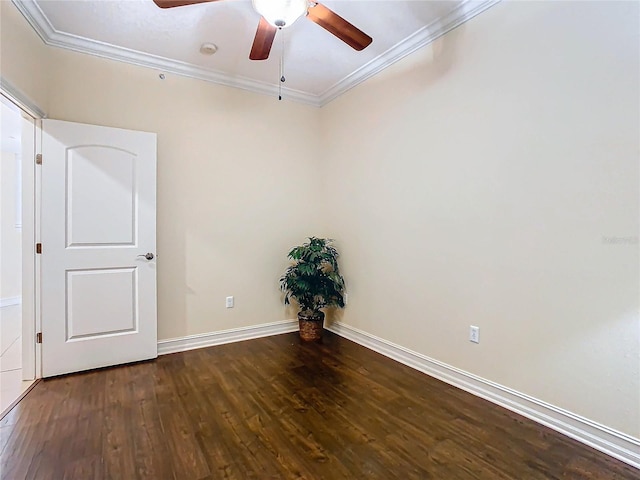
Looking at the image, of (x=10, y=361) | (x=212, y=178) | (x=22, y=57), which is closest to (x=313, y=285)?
(x=212, y=178)

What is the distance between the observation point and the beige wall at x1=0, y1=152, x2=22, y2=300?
539 centimetres

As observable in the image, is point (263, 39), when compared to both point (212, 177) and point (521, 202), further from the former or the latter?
point (521, 202)

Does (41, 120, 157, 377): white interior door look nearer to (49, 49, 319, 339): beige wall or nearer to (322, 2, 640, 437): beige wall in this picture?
(49, 49, 319, 339): beige wall

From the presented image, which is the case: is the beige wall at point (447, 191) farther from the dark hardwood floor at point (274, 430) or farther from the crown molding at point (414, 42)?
the dark hardwood floor at point (274, 430)

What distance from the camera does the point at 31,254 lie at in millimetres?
2734

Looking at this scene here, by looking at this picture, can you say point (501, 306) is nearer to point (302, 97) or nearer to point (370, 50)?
point (370, 50)

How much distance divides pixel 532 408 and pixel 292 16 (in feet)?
9.05

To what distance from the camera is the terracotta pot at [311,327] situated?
3.69 meters

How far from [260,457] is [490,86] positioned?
9.01ft

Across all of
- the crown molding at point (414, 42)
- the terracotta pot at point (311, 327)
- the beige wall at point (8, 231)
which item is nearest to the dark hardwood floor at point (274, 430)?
the terracotta pot at point (311, 327)

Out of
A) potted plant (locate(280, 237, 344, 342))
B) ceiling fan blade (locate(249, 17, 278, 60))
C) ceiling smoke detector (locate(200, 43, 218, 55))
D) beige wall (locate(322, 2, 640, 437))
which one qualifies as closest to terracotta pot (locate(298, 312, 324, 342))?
potted plant (locate(280, 237, 344, 342))

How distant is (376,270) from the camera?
11.3ft

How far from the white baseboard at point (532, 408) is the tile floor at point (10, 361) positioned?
116 inches

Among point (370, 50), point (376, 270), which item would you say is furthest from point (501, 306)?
point (370, 50)
